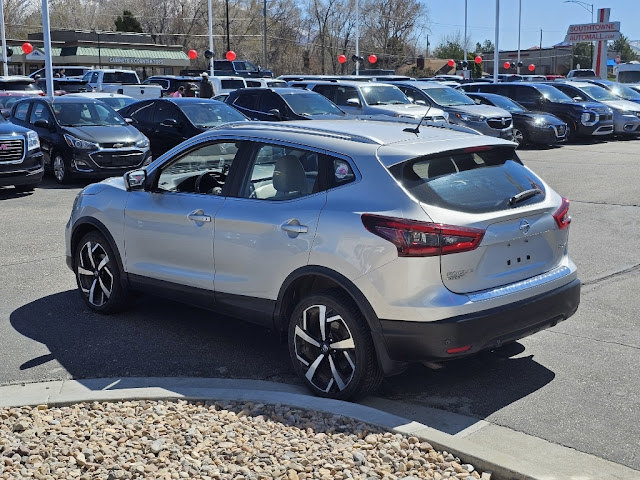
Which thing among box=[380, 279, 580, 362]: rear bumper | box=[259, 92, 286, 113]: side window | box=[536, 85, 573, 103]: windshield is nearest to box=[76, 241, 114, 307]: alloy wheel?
box=[380, 279, 580, 362]: rear bumper

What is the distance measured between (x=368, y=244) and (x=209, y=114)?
519 inches

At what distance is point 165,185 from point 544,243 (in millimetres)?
3028

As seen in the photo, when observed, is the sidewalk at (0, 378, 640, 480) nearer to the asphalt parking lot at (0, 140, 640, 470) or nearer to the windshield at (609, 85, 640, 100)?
the asphalt parking lot at (0, 140, 640, 470)

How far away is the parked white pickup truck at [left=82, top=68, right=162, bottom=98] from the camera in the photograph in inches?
1324

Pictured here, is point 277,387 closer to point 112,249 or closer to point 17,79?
point 112,249

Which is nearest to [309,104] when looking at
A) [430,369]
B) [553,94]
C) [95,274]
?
[553,94]

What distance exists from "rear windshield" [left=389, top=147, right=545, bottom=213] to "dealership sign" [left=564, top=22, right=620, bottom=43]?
47.2 metres

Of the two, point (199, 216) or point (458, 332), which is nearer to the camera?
point (458, 332)

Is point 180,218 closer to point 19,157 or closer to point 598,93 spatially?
point 19,157

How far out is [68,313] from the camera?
7.44 metres

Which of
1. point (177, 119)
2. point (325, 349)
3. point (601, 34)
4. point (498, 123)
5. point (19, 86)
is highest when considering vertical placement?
point (601, 34)

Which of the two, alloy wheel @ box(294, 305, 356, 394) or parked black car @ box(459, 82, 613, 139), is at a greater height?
parked black car @ box(459, 82, 613, 139)

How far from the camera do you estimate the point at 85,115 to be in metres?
17.1

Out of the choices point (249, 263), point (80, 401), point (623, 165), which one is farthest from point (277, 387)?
point (623, 165)
